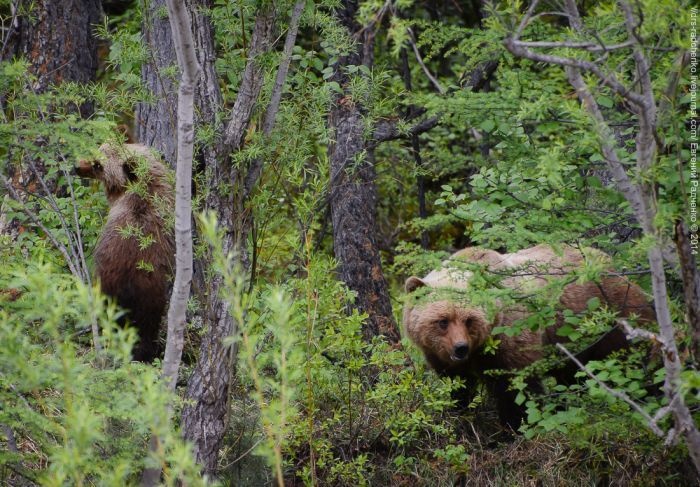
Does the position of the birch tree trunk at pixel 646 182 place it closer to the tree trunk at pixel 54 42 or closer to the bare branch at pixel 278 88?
the bare branch at pixel 278 88

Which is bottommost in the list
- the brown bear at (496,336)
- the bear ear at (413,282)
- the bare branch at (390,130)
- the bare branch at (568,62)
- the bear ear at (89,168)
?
the brown bear at (496,336)

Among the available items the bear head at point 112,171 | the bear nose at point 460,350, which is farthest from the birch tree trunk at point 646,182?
the bear head at point 112,171

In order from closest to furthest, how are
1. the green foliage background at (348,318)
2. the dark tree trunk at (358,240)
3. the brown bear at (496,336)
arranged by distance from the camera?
the green foliage background at (348,318), the brown bear at (496,336), the dark tree trunk at (358,240)

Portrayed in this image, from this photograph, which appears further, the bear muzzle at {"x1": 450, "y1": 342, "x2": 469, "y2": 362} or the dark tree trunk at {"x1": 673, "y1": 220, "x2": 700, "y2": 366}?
the bear muzzle at {"x1": 450, "y1": 342, "x2": 469, "y2": 362}

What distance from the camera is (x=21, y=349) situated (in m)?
3.52

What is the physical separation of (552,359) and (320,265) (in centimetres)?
147

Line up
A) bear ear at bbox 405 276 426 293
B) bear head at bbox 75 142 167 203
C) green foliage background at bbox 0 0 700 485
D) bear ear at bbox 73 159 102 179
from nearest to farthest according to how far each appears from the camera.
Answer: green foliage background at bbox 0 0 700 485 < bear ear at bbox 405 276 426 293 < bear head at bbox 75 142 167 203 < bear ear at bbox 73 159 102 179

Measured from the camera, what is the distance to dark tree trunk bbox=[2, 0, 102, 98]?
7.95 m

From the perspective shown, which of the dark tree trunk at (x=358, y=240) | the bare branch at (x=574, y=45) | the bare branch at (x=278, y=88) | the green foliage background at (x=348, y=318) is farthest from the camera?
the dark tree trunk at (x=358, y=240)

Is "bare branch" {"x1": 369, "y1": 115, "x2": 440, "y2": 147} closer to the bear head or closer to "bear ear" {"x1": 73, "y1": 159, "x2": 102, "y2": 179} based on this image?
the bear head

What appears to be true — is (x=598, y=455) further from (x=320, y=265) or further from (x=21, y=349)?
(x=21, y=349)

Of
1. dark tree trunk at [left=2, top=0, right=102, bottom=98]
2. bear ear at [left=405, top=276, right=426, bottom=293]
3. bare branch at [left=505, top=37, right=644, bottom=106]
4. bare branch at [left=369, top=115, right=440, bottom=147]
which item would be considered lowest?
bear ear at [left=405, top=276, right=426, bottom=293]

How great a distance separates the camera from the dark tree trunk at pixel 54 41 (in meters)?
7.95

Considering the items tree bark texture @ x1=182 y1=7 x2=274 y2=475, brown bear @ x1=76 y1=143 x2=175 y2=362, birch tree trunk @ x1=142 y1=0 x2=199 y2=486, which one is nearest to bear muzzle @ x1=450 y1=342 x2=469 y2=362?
tree bark texture @ x1=182 y1=7 x2=274 y2=475
